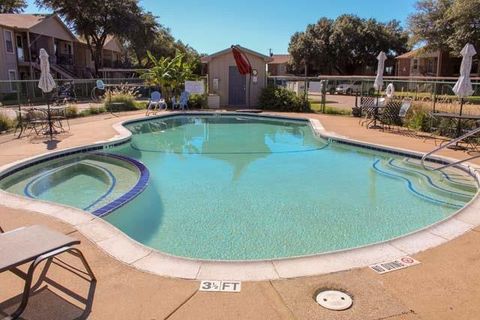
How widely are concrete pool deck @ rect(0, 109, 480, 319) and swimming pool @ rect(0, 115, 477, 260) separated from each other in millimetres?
1463

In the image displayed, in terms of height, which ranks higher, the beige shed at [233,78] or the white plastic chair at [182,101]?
the beige shed at [233,78]

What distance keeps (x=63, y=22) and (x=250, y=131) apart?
26.9 metres

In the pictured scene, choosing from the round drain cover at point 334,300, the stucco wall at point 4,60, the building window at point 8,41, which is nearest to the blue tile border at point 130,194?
the round drain cover at point 334,300

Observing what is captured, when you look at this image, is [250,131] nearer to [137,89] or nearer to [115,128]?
[115,128]

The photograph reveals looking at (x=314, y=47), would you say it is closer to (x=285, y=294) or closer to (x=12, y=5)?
(x=12, y=5)

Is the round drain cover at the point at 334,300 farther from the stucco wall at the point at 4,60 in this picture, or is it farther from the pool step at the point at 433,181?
the stucco wall at the point at 4,60

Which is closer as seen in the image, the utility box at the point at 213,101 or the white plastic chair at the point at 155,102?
the white plastic chair at the point at 155,102

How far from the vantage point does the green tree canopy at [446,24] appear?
2762 cm

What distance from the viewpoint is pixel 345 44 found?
45688 millimetres

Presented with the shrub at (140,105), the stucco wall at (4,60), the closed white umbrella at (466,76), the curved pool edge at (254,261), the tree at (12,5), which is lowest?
the curved pool edge at (254,261)

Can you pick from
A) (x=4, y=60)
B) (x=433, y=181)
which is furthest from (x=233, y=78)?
(x=4, y=60)

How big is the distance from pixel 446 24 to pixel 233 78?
2198 centimetres

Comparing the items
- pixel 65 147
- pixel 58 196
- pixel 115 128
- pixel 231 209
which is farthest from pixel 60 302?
pixel 115 128

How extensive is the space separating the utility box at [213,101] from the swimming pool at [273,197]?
311 inches
